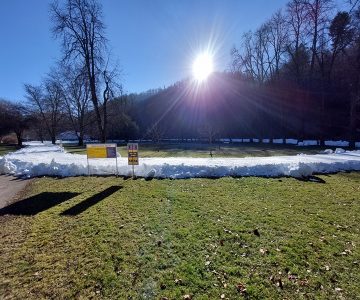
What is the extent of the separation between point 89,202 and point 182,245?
4098 millimetres

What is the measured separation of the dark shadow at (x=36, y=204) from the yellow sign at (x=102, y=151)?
306 centimetres

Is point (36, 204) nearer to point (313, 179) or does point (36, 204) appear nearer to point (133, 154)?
point (133, 154)

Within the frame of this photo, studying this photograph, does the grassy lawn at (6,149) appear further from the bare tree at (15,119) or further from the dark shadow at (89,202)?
the dark shadow at (89,202)

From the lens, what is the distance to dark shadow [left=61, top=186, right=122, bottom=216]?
Result: 7.47 meters

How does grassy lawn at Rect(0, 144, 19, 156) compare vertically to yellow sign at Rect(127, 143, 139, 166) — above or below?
below

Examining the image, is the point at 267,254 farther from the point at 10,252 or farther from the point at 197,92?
the point at 197,92

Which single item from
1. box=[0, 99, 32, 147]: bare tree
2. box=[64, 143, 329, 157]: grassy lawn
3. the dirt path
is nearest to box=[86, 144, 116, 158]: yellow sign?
the dirt path

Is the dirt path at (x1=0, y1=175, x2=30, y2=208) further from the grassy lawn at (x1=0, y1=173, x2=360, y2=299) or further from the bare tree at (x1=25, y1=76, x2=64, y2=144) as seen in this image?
the bare tree at (x1=25, y1=76, x2=64, y2=144)

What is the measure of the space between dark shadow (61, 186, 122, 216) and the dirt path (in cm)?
244

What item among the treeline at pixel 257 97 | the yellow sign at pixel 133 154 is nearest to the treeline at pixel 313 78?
the treeline at pixel 257 97

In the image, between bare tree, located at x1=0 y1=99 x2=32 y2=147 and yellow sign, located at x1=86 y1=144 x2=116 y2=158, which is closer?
yellow sign, located at x1=86 y1=144 x2=116 y2=158

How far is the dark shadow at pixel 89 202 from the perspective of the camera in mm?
7473

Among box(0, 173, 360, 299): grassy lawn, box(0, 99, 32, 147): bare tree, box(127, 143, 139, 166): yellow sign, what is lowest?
box(0, 173, 360, 299): grassy lawn

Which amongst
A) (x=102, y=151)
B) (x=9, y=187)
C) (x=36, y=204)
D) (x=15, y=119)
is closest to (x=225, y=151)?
(x=102, y=151)
